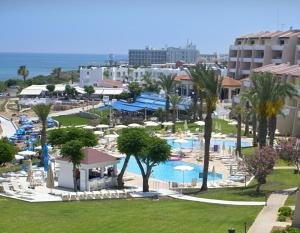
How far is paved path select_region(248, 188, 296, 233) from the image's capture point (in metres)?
21.5

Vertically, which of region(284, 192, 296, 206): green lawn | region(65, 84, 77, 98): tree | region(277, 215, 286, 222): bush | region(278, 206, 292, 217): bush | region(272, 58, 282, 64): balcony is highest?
region(272, 58, 282, 64): balcony

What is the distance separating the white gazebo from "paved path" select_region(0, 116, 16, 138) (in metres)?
35.6

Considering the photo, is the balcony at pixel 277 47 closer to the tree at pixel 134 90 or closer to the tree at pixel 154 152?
the tree at pixel 134 90

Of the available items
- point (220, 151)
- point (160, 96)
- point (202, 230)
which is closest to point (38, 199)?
point (202, 230)

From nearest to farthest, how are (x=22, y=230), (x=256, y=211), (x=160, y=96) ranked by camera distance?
(x=22, y=230)
(x=256, y=211)
(x=160, y=96)

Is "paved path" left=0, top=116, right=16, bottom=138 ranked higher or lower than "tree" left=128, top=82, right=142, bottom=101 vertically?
lower

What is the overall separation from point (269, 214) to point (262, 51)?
67020 mm

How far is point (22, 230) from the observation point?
23688mm

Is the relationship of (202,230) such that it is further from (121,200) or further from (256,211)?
(121,200)

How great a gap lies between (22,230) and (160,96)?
6649 centimetres

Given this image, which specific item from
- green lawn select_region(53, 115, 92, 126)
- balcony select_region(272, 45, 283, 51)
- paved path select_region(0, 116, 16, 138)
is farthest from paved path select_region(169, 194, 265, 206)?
balcony select_region(272, 45, 283, 51)

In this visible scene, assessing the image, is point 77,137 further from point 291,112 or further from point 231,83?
point 231,83

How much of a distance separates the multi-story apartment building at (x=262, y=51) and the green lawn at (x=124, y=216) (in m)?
56.2

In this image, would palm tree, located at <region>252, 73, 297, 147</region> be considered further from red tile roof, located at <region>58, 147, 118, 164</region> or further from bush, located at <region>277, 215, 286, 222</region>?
bush, located at <region>277, 215, 286, 222</region>
